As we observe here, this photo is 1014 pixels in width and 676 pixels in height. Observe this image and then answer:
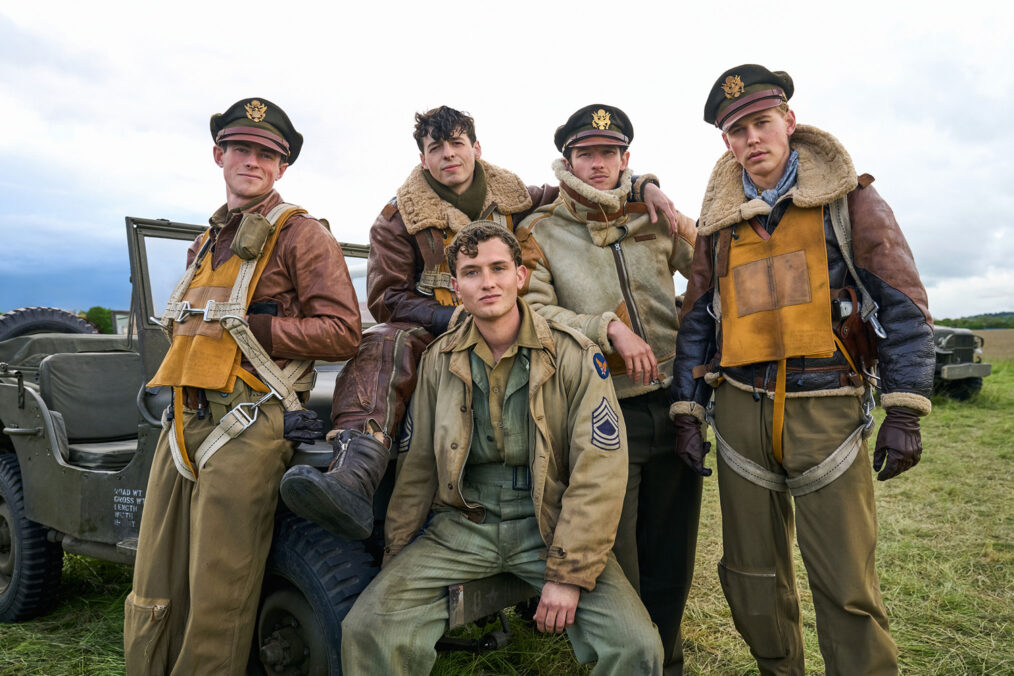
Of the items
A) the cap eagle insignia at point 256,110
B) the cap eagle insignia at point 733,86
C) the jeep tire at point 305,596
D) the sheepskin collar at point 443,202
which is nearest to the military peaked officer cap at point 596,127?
the sheepskin collar at point 443,202

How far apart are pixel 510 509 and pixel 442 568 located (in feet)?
0.96

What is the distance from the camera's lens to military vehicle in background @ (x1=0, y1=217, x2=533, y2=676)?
241 centimetres

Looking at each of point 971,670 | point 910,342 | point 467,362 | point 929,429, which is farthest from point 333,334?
point 929,429

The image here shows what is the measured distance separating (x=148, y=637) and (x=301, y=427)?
0.90 meters

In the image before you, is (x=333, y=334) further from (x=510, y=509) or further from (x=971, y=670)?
(x=971, y=670)

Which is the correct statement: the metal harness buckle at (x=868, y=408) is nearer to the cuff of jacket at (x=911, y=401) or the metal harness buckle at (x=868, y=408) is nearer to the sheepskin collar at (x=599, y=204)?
the cuff of jacket at (x=911, y=401)

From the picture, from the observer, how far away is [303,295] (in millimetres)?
2576

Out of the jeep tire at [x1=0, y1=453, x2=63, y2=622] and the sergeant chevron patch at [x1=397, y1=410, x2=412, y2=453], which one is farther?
the jeep tire at [x1=0, y1=453, x2=63, y2=622]

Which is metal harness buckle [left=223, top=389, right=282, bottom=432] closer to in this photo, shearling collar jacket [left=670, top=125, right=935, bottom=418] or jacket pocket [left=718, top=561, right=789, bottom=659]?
shearling collar jacket [left=670, top=125, right=935, bottom=418]

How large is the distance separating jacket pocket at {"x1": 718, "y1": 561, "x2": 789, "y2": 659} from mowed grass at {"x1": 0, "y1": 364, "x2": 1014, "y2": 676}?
2.51 feet

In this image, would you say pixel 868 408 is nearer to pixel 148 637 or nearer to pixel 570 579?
pixel 570 579

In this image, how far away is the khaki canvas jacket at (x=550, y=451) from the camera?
2.21m

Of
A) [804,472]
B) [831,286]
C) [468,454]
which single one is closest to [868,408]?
[804,472]

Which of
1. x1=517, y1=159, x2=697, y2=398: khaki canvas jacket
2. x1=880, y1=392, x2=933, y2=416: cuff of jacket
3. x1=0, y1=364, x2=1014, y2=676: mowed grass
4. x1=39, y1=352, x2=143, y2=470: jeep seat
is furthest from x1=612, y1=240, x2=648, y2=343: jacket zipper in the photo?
x1=39, y1=352, x2=143, y2=470: jeep seat
